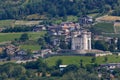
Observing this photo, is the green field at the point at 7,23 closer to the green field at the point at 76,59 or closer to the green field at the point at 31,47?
the green field at the point at 31,47

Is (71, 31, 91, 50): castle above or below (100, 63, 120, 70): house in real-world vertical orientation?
above

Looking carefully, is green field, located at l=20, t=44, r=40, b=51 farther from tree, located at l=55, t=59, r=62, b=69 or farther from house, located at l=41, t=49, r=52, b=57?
tree, located at l=55, t=59, r=62, b=69

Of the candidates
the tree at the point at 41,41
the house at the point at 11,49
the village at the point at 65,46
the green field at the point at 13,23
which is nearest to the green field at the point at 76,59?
the village at the point at 65,46

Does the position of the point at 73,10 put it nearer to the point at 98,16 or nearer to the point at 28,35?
the point at 98,16

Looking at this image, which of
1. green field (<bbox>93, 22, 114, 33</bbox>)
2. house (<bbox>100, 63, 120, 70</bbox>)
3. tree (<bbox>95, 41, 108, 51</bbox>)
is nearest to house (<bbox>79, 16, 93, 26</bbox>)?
green field (<bbox>93, 22, 114, 33</bbox>)

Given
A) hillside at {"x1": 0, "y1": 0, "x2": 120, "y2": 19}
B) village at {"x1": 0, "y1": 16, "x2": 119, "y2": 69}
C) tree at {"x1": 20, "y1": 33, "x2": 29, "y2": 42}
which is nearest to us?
village at {"x1": 0, "y1": 16, "x2": 119, "y2": 69}

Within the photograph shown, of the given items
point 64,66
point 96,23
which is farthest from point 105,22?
point 64,66
